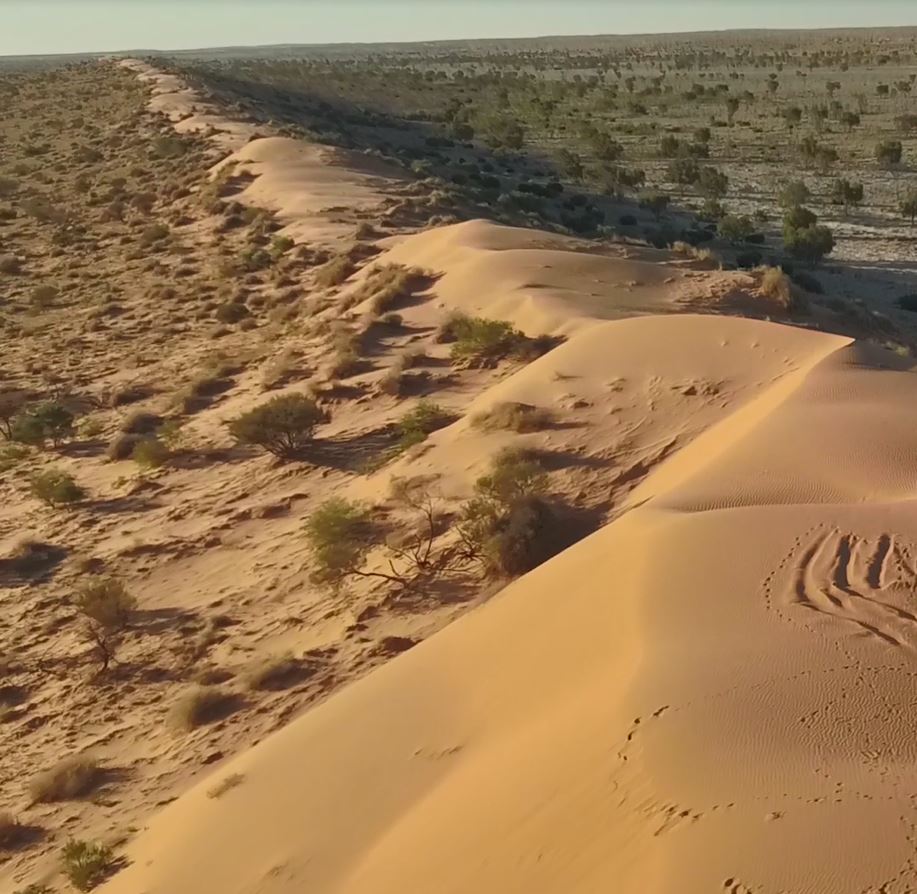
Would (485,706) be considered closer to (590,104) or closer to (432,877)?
(432,877)

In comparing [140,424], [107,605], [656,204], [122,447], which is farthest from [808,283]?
[107,605]

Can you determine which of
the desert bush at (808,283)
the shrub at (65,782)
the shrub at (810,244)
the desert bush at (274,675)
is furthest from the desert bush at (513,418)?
the shrub at (810,244)

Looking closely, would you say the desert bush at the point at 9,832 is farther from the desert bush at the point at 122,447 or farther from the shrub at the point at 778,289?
the shrub at the point at 778,289

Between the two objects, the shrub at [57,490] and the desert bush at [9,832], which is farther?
the shrub at [57,490]

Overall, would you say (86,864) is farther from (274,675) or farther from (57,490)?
(57,490)

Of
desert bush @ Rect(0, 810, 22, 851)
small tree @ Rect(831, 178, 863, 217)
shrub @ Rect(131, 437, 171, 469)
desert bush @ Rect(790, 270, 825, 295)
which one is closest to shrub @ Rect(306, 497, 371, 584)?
desert bush @ Rect(0, 810, 22, 851)

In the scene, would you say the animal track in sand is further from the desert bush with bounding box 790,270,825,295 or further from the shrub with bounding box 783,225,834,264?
the shrub with bounding box 783,225,834,264
